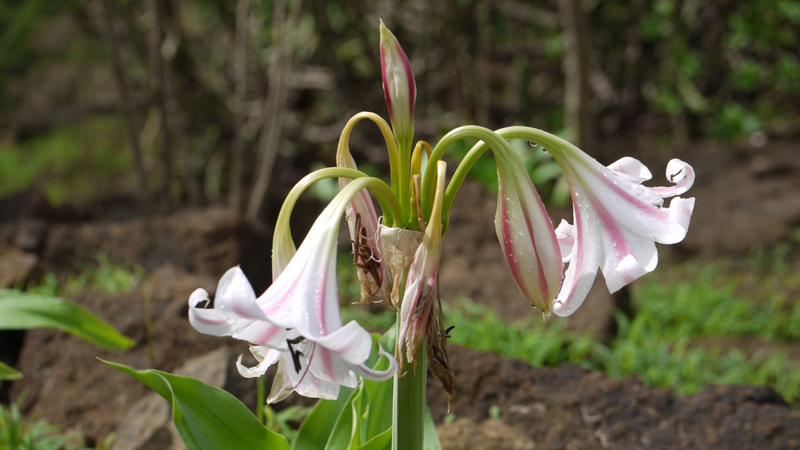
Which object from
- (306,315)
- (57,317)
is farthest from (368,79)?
(306,315)

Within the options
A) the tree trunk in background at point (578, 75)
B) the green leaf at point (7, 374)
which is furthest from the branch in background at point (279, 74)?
the green leaf at point (7, 374)

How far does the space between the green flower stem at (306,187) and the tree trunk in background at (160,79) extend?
3.25 meters

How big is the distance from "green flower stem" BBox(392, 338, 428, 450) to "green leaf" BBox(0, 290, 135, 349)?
122 centimetres

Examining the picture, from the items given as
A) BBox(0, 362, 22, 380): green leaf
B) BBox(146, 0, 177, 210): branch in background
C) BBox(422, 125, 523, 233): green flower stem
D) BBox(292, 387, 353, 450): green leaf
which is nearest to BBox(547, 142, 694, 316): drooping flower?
BBox(422, 125, 523, 233): green flower stem

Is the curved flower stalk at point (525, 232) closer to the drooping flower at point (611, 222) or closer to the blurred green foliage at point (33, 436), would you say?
the drooping flower at point (611, 222)

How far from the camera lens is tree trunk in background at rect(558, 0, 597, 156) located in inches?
138

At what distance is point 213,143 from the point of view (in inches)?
260

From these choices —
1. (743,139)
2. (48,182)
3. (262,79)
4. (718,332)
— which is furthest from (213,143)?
(743,139)

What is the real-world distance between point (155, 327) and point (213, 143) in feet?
15.2

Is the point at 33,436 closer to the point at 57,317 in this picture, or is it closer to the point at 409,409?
the point at 57,317

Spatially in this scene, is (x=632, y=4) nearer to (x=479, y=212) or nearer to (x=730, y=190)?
(x=730, y=190)

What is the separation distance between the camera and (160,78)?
382 centimetres

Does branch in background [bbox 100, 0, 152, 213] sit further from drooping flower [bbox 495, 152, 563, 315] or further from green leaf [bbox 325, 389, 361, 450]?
drooping flower [bbox 495, 152, 563, 315]

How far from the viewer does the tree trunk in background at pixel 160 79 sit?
144 inches
